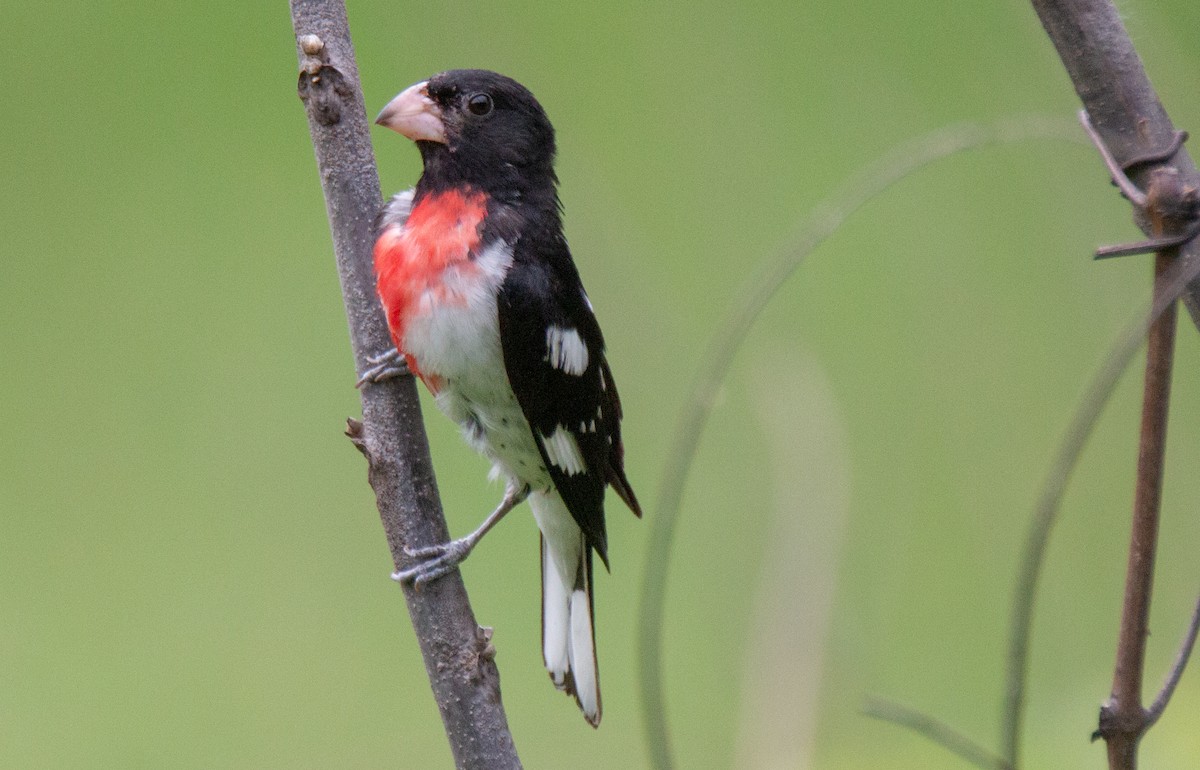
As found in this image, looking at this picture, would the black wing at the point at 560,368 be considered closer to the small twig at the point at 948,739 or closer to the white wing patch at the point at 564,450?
the white wing patch at the point at 564,450

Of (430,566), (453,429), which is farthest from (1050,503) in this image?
(453,429)

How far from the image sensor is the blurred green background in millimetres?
2402

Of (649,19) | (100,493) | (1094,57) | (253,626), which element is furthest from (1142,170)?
(100,493)

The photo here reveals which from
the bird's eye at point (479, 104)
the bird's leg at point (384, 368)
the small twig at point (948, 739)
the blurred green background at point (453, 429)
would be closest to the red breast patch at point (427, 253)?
the bird's eye at point (479, 104)

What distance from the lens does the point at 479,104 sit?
1.50m

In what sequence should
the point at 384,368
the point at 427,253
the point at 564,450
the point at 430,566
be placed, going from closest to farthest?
the point at 430,566
the point at 384,368
the point at 427,253
the point at 564,450

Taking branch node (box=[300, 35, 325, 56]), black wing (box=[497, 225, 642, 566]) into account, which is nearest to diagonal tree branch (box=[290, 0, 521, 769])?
branch node (box=[300, 35, 325, 56])

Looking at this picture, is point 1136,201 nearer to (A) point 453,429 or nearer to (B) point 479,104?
(B) point 479,104

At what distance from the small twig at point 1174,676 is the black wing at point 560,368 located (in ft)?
2.83

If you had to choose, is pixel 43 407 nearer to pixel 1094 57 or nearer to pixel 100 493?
pixel 100 493

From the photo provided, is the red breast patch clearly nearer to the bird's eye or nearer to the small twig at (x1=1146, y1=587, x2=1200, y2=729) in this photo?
the bird's eye

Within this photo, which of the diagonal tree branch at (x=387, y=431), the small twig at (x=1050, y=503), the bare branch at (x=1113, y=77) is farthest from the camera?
the diagonal tree branch at (x=387, y=431)

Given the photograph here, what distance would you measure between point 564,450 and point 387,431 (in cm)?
47

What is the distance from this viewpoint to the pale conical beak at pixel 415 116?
1444mm
